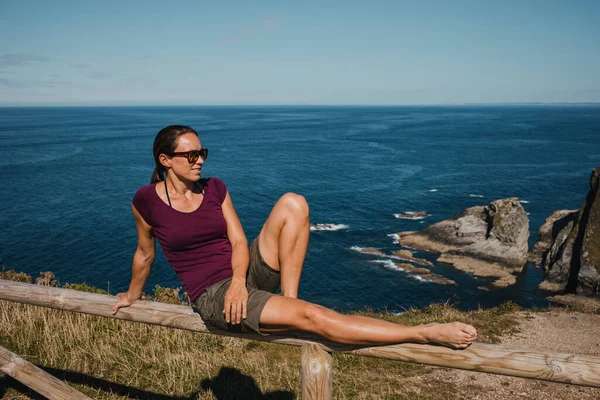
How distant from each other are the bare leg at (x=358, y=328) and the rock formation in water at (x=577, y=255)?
110ft

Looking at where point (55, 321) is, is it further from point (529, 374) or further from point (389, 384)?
point (529, 374)

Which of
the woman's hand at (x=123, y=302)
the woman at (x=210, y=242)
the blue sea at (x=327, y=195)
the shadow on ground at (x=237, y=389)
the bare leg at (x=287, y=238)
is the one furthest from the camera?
the blue sea at (x=327, y=195)

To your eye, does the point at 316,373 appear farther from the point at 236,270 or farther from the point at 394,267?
the point at 394,267

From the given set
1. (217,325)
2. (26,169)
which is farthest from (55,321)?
(26,169)

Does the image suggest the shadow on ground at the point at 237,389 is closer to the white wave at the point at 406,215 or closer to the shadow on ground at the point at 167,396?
the shadow on ground at the point at 167,396

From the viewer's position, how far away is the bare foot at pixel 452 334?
3.06 meters

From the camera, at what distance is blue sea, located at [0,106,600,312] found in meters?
31.6

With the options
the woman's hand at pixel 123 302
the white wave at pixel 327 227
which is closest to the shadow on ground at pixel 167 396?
the woman's hand at pixel 123 302

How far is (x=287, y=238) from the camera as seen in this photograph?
3936mm

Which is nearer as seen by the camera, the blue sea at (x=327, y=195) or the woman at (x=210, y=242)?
the woman at (x=210, y=242)

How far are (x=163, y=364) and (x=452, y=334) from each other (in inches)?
185

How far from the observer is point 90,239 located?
3769cm

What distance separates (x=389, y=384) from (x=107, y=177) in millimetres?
63559

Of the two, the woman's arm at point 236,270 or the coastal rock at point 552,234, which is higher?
the woman's arm at point 236,270
